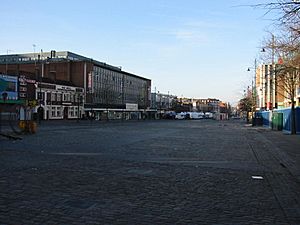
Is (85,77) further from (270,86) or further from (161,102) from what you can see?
(161,102)

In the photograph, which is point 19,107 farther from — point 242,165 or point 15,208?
point 15,208

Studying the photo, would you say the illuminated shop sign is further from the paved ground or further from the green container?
the paved ground

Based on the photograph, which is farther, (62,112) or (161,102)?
(161,102)

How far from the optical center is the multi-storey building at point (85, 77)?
105000mm

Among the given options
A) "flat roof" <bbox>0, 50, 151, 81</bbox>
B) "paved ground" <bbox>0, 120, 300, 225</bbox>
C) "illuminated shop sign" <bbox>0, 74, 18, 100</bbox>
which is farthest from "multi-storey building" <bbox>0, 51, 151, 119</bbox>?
"paved ground" <bbox>0, 120, 300, 225</bbox>

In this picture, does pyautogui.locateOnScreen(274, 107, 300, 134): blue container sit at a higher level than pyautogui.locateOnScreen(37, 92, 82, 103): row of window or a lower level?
lower

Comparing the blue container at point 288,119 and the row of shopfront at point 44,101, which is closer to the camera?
the blue container at point 288,119

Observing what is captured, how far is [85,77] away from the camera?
347 feet

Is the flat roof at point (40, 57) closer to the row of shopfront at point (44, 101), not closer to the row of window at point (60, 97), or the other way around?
the row of shopfront at point (44, 101)

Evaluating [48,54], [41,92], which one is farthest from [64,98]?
[48,54]

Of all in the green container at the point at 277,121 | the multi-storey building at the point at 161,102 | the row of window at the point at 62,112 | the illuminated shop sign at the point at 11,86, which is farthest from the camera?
the multi-storey building at the point at 161,102

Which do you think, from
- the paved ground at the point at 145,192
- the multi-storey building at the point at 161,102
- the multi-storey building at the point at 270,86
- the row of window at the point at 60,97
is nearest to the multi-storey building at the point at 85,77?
the row of window at the point at 60,97

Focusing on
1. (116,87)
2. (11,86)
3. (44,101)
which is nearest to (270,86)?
(11,86)

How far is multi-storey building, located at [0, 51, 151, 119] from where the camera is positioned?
10500cm
